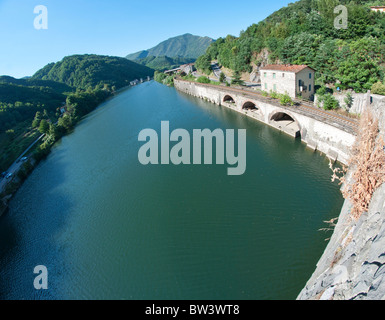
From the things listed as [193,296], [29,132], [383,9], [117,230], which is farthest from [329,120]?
[29,132]

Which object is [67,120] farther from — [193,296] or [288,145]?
[193,296]

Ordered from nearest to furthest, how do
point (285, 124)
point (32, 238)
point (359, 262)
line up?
point (359, 262)
point (32, 238)
point (285, 124)

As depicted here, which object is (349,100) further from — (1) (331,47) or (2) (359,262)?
(2) (359,262)

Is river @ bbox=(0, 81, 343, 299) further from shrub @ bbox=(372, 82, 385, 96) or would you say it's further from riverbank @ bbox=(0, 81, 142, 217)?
shrub @ bbox=(372, 82, 385, 96)

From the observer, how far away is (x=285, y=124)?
112 feet

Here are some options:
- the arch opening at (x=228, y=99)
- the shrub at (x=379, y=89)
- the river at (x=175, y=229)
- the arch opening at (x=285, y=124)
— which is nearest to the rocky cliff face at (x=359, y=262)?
the river at (x=175, y=229)

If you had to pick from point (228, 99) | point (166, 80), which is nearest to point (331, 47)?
point (228, 99)

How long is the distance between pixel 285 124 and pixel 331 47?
13466 millimetres

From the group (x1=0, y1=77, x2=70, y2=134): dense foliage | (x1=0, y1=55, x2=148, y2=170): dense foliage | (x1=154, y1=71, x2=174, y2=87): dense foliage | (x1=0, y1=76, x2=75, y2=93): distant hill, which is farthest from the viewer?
(x1=0, y1=76, x2=75, y2=93): distant hill

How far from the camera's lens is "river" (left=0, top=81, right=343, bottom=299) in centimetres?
1479

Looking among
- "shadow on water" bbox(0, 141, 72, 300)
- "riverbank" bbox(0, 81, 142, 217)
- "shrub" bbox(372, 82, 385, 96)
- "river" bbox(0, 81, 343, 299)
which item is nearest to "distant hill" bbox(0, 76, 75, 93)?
"riverbank" bbox(0, 81, 142, 217)

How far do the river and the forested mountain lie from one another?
1151 centimetres

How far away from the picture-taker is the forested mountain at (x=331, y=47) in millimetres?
28453
